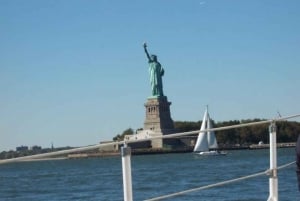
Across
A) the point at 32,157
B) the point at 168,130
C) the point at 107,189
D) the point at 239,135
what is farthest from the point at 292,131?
the point at 32,157

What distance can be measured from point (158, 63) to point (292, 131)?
2361cm

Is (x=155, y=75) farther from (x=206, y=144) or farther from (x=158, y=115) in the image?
(x=206, y=144)

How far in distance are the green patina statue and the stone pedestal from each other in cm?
90

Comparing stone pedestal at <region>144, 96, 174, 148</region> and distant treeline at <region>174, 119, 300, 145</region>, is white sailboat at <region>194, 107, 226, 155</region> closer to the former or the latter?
stone pedestal at <region>144, 96, 174, 148</region>

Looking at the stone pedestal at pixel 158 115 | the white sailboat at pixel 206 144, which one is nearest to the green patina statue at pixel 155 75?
the stone pedestal at pixel 158 115

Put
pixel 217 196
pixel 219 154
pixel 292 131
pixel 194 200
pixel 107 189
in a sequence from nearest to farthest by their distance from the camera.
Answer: pixel 194 200 < pixel 217 196 < pixel 107 189 < pixel 219 154 < pixel 292 131

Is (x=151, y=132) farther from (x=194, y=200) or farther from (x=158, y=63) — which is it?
(x=194, y=200)

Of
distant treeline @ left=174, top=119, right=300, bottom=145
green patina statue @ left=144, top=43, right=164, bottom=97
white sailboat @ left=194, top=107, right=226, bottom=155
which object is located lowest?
white sailboat @ left=194, top=107, right=226, bottom=155

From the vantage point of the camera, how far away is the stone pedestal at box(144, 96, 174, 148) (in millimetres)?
87062

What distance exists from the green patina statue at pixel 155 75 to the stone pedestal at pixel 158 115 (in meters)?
0.90

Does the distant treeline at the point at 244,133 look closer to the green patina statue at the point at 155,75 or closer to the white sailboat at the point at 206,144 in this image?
the green patina statue at the point at 155,75

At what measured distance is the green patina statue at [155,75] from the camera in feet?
290

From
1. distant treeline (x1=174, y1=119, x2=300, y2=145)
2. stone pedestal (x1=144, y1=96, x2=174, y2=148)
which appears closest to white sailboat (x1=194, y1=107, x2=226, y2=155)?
stone pedestal (x1=144, y1=96, x2=174, y2=148)

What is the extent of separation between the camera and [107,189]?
27.8 metres
